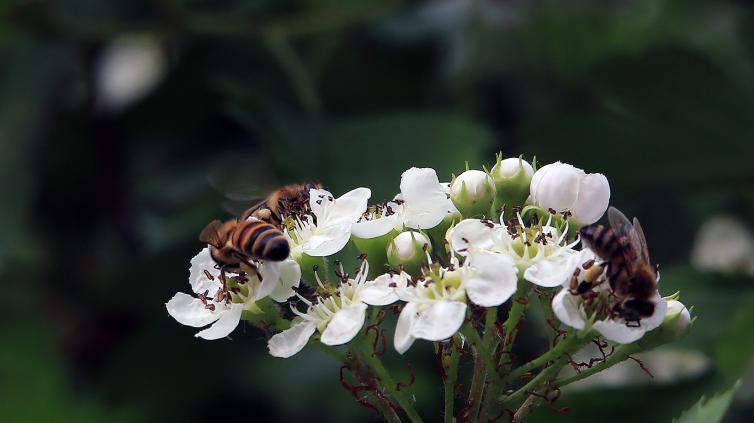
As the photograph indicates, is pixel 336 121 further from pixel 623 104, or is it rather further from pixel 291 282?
pixel 291 282

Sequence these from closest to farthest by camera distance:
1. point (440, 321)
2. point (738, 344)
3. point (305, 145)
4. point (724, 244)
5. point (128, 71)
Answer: point (440, 321) < point (738, 344) < point (305, 145) < point (724, 244) < point (128, 71)

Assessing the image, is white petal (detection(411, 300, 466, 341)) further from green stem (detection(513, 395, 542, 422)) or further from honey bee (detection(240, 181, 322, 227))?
honey bee (detection(240, 181, 322, 227))

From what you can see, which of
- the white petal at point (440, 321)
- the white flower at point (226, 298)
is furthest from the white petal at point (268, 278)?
the white petal at point (440, 321)

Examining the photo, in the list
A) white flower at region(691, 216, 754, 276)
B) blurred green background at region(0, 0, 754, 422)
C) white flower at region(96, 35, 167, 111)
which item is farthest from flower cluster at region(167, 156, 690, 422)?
white flower at region(691, 216, 754, 276)

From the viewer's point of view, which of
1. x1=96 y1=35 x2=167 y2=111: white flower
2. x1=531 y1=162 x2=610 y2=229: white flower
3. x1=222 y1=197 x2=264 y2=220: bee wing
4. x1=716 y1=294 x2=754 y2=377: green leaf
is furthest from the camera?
x1=96 y1=35 x2=167 y2=111: white flower

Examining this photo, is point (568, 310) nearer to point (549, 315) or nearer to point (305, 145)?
point (549, 315)

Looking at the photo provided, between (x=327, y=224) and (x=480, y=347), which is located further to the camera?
(x=327, y=224)

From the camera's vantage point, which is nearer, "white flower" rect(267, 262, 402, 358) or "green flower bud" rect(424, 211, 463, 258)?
"white flower" rect(267, 262, 402, 358)

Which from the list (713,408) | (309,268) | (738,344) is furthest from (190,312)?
(738,344)
